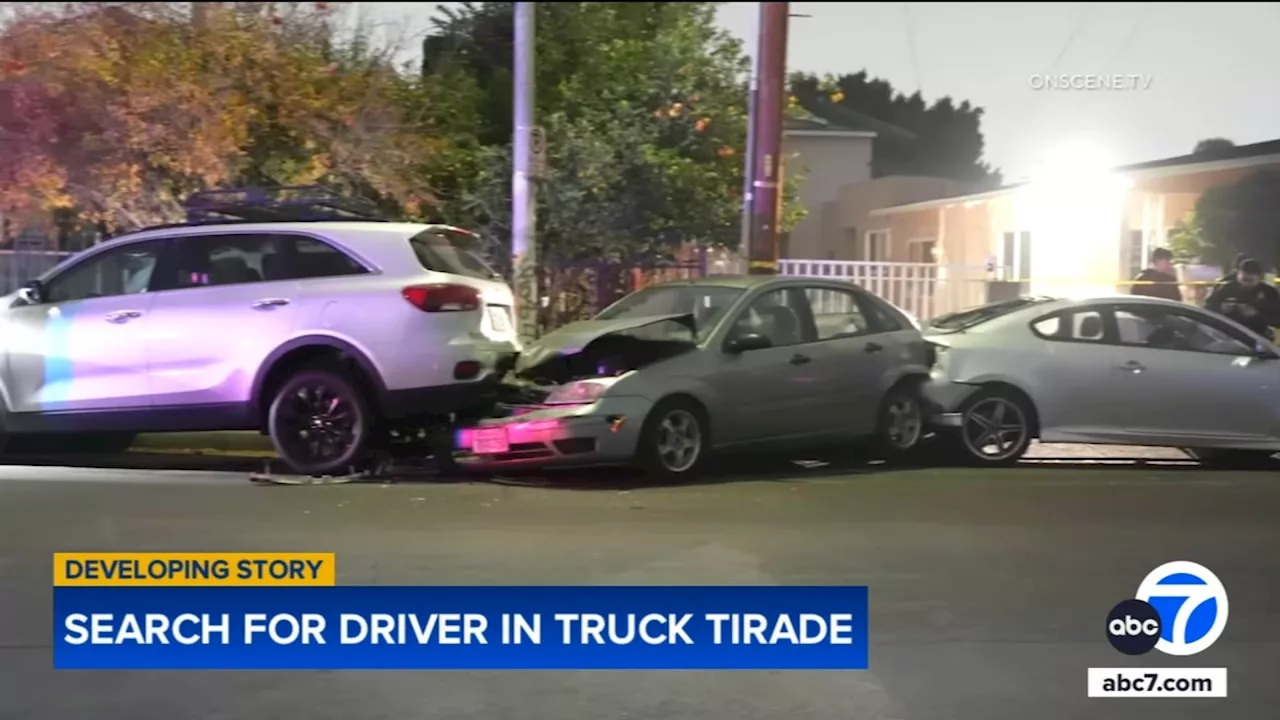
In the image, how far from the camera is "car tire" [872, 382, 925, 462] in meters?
7.17

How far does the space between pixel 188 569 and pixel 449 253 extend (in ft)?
9.65

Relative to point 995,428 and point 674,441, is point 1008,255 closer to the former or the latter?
point 995,428

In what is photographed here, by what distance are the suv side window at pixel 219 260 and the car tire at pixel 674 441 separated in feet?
7.56

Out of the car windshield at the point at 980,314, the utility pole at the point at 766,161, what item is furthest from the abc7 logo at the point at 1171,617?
the utility pole at the point at 766,161

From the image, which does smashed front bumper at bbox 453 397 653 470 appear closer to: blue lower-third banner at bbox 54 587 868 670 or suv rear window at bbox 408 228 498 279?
suv rear window at bbox 408 228 498 279

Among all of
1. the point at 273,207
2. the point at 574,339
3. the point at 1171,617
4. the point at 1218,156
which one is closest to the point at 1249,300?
the point at 1218,156

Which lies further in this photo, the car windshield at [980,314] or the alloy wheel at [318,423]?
the car windshield at [980,314]

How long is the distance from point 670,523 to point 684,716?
1912 millimetres

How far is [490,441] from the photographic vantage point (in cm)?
642

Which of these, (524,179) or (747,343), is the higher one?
(524,179)

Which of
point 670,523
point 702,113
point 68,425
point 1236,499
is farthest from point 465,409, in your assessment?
point 702,113

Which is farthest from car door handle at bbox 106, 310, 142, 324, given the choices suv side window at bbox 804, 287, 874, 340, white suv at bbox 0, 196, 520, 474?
suv side window at bbox 804, 287, 874, 340

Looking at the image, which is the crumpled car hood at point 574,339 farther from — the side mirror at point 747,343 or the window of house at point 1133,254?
the window of house at point 1133,254

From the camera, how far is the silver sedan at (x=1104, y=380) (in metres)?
6.44
